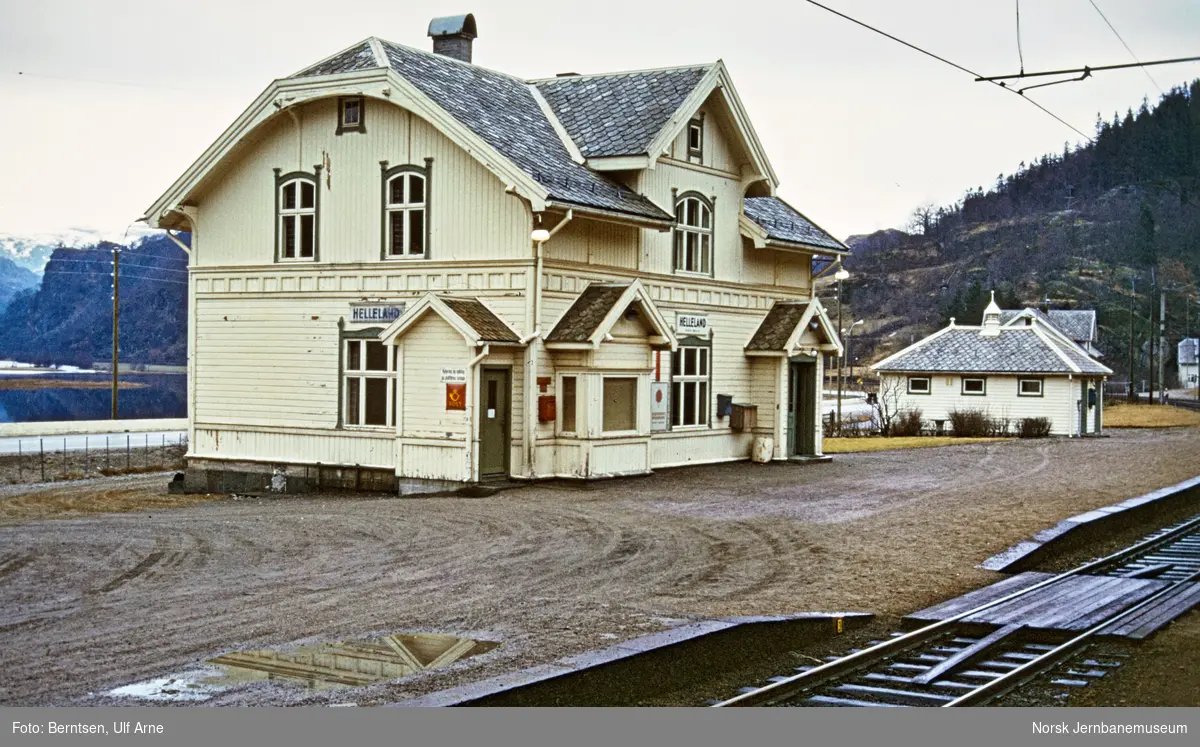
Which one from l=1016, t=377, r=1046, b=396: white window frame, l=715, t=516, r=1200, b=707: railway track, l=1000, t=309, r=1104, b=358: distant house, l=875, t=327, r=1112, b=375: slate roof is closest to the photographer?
l=715, t=516, r=1200, b=707: railway track

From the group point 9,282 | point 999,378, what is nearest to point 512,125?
point 999,378

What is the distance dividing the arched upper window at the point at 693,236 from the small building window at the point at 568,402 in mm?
4456

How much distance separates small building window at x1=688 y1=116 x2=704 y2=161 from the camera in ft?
92.6

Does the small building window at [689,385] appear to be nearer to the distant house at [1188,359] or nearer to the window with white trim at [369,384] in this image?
the window with white trim at [369,384]

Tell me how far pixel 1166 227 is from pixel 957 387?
229ft

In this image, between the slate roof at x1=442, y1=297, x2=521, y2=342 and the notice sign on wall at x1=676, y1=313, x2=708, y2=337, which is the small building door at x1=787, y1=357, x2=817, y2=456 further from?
the slate roof at x1=442, y1=297, x2=521, y2=342

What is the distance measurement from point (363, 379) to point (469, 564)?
10.9 m

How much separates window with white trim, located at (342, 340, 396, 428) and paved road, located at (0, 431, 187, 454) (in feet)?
51.5

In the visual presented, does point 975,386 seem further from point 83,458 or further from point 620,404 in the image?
point 620,404

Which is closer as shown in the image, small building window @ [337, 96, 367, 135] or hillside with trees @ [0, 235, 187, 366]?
small building window @ [337, 96, 367, 135]

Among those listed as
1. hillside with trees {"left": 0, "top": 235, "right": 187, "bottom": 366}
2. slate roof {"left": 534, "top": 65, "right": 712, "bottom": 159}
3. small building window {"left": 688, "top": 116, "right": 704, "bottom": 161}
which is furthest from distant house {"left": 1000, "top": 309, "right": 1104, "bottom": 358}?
slate roof {"left": 534, "top": 65, "right": 712, "bottom": 159}
